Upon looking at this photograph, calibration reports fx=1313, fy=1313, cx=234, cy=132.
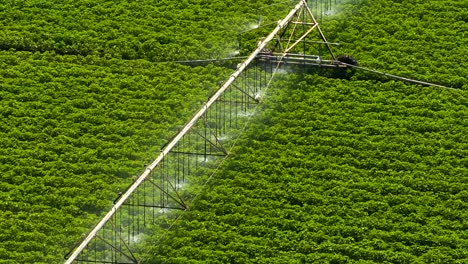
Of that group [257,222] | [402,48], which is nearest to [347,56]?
[402,48]

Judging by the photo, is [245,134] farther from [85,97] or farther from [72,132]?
[85,97]

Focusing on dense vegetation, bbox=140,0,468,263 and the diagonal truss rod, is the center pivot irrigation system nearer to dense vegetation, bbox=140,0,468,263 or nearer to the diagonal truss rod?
the diagonal truss rod

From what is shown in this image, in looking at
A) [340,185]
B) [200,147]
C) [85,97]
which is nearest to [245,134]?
[200,147]

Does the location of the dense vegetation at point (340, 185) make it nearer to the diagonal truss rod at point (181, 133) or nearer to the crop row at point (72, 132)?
the diagonal truss rod at point (181, 133)

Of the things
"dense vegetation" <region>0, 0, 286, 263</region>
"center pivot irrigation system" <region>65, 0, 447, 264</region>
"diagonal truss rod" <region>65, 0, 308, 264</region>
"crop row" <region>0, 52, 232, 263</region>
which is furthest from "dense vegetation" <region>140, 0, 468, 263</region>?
"dense vegetation" <region>0, 0, 286, 263</region>

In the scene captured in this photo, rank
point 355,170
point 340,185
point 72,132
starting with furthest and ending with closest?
point 72,132, point 355,170, point 340,185

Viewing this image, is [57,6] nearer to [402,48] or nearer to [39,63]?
[39,63]
